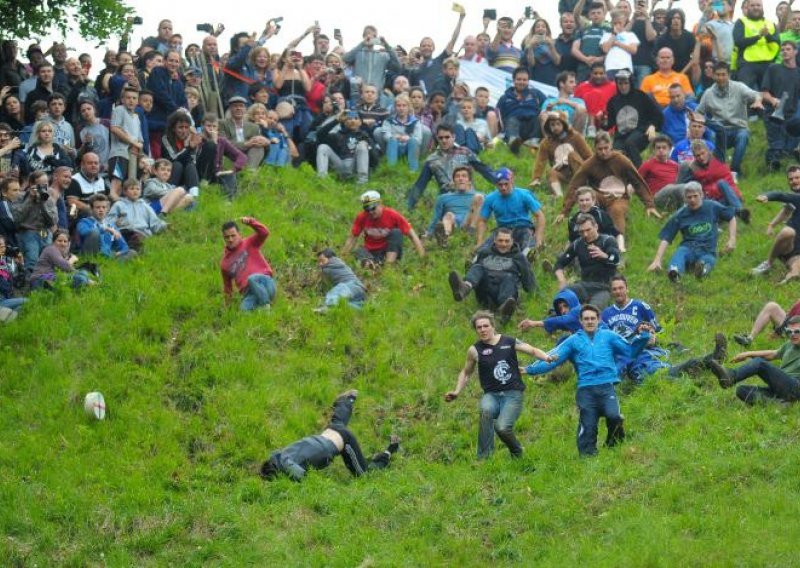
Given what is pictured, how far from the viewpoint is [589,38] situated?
30344 millimetres

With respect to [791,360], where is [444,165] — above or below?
below

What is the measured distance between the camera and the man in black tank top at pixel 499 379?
57.5ft

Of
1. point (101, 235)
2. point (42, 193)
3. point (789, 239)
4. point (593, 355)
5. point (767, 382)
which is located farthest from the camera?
point (101, 235)

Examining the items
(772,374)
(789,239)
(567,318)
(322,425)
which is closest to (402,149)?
(789,239)

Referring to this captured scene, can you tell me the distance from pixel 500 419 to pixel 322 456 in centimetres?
218

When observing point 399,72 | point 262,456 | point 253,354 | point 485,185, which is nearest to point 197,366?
point 253,354

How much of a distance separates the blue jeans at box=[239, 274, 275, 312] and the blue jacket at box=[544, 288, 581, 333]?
3910 millimetres

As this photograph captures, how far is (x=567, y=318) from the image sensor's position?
2031cm

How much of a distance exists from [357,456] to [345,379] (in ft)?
8.40

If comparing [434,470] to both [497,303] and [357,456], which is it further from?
[497,303]

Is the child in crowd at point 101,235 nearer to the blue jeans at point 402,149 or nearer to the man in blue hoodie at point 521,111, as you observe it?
the blue jeans at point 402,149

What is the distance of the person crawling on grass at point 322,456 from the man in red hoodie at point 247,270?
11.5 feet

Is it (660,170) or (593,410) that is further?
(660,170)

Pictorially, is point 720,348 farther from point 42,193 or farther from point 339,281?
point 42,193
